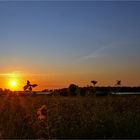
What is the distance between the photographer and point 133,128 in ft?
27.4

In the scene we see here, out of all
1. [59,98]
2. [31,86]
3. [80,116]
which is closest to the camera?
[80,116]

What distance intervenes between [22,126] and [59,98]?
142 inches

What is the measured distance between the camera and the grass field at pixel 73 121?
8.12m

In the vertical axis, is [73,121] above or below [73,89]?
below

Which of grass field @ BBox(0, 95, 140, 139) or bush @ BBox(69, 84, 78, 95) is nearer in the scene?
grass field @ BBox(0, 95, 140, 139)

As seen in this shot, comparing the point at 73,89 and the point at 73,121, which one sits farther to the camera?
the point at 73,89

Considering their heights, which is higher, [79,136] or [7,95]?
[7,95]

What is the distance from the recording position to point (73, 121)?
9.14 m

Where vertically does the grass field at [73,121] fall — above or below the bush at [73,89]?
below

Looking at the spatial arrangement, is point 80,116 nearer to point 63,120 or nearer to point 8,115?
point 63,120

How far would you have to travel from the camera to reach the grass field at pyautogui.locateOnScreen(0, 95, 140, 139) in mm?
8125

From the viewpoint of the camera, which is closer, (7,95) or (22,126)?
(22,126)

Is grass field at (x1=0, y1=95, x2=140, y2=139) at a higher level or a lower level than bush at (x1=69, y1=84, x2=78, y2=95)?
lower

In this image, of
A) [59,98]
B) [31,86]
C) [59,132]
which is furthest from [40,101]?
[59,132]
